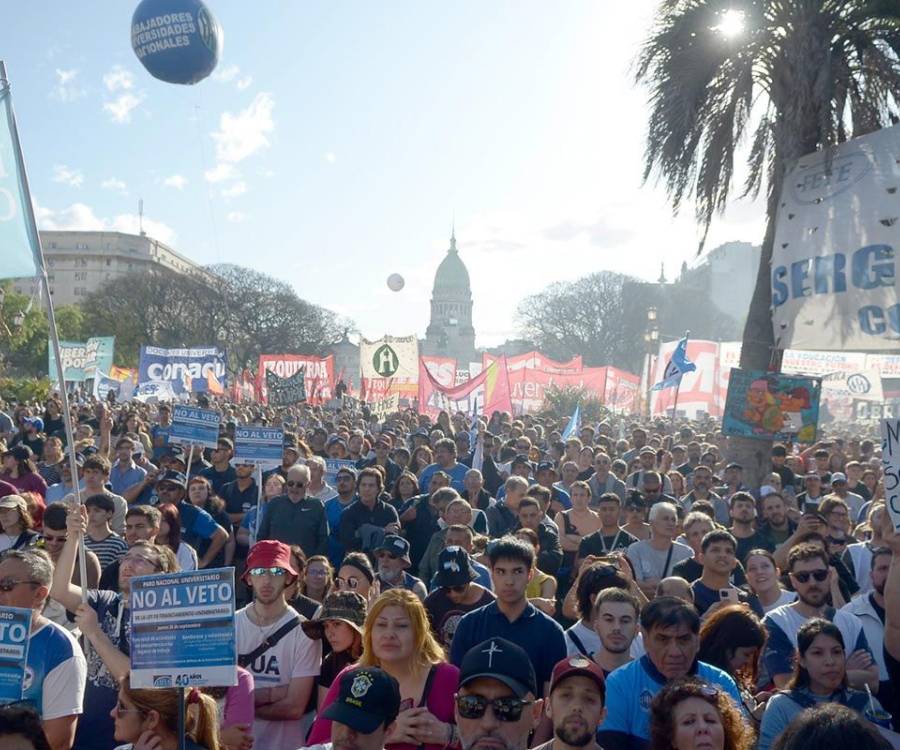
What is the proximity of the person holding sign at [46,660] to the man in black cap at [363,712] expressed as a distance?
1.28m

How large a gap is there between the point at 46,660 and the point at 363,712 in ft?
4.95

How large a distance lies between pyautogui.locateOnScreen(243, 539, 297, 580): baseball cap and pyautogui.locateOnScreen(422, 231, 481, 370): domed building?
14757 cm

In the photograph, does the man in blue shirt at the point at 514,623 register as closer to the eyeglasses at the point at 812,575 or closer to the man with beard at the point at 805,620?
the man with beard at the point at 805,620

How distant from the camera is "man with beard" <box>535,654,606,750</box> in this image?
338 centimetres

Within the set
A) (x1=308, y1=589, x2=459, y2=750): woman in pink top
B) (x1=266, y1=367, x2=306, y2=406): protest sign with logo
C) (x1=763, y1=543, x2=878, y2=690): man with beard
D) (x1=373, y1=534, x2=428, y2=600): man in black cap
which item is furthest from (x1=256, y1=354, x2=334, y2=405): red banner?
(x1=308, y1=589, x2=459, y2=750): woman in pink top

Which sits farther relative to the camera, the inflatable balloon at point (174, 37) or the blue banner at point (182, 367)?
the blue banner at point (182, 367)

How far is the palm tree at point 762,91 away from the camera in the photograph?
10.6 metres

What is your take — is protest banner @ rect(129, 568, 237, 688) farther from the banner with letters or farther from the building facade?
the building facade

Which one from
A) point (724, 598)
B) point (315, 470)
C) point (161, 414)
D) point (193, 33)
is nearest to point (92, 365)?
point (161, 414)

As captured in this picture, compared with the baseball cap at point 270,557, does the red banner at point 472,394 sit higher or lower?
higher

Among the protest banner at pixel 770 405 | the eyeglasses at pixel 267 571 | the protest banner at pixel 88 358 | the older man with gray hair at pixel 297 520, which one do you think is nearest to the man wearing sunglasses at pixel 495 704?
the eyeglasses at pixel 267 571

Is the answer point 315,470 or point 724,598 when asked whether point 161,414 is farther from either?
point 724,598

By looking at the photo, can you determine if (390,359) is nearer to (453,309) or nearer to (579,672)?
(579,672)

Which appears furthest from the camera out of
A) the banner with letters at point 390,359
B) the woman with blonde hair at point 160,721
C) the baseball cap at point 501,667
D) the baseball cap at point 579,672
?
the banner with letters at point 390,359
